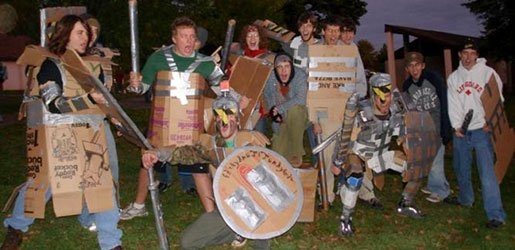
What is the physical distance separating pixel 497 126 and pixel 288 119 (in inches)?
90.0

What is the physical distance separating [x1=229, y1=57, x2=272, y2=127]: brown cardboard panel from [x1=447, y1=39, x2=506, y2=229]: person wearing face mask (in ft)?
7.04

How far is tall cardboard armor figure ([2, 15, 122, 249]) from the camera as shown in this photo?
5328 mm

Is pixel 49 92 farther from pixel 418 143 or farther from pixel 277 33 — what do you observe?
pixel 418 143

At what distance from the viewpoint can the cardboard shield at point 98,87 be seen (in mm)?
5104

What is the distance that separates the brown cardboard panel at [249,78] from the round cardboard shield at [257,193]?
155cm

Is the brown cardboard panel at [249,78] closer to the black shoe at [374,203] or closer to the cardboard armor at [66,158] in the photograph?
the cardboard armor at [66,158]

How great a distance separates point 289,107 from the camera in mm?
7145

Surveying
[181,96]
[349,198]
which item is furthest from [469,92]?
[181,96]

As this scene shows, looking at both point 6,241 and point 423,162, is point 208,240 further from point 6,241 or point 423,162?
point 423,162

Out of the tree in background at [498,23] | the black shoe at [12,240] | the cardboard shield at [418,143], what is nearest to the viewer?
the black shoe at [12,240]

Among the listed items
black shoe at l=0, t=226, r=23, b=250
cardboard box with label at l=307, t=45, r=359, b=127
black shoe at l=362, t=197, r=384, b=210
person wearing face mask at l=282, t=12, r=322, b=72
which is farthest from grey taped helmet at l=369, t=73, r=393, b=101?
black shoe at l=0, t=226, r=23, b=250

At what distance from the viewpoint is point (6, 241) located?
19.0 feet

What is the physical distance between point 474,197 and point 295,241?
126 inches

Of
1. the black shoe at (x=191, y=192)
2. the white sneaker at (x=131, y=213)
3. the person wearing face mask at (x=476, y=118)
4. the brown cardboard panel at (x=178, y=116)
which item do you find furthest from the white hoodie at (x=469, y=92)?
the white sneaker at (x=131, y=213)
